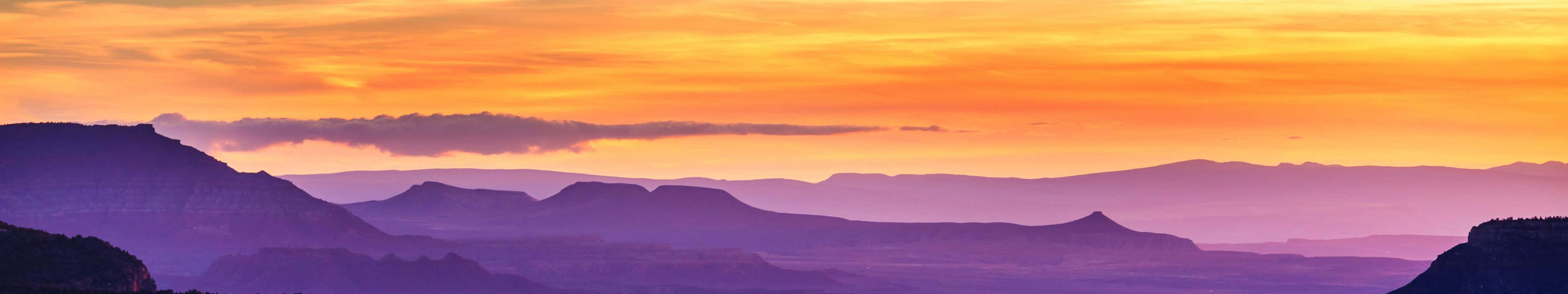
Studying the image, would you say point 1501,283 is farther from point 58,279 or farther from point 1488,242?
point 58,279

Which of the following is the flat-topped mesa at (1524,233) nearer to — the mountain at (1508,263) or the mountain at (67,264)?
the mountain at (1508,263)

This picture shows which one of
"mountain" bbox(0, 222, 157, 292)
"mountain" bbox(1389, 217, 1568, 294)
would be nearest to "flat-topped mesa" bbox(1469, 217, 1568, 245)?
"mountain" bbox(1389, 217, 1568, 294)

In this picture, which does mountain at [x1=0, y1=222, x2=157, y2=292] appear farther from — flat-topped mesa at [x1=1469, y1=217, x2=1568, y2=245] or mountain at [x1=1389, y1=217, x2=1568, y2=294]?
flat-topped mesa at [x1=1469, y1=217, x2=1568, y2=245]

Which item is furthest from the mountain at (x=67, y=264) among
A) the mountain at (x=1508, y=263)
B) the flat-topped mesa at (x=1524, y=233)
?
the flat-topped mesa at (x=1524, y=233)

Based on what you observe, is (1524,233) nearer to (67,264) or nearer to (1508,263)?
(1508,263)

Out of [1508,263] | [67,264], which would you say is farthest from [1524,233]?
[67,264]

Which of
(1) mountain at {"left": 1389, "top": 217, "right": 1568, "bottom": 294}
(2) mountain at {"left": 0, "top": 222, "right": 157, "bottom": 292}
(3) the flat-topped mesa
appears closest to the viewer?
(2) mountain at {"left": 0, "top": 222, "right": 157, "bottom": 292}
